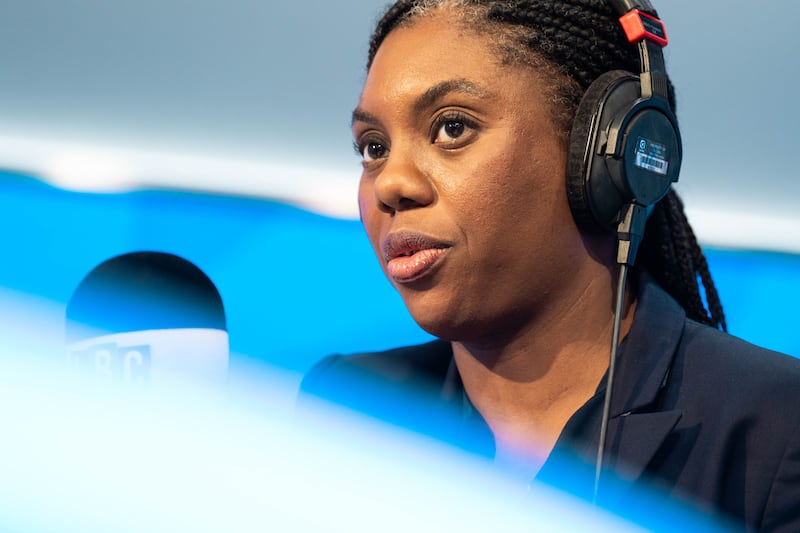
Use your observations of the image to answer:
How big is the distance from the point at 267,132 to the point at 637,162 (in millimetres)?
645

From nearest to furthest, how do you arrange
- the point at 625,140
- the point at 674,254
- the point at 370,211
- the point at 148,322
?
the point at 625,140 → the point at 370,211 → the point at 674,254 → the point at 148,322

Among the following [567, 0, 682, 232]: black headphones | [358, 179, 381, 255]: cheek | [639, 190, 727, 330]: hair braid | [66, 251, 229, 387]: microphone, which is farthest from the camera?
[66, 251, 229, 387]: microphone

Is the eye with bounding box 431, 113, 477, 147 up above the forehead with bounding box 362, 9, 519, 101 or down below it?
below

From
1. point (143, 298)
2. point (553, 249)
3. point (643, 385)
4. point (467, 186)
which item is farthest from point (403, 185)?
point (143, 298)

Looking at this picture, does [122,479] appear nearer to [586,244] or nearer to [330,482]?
[330,482]

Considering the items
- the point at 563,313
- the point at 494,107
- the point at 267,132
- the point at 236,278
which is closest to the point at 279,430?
the point at 236,278

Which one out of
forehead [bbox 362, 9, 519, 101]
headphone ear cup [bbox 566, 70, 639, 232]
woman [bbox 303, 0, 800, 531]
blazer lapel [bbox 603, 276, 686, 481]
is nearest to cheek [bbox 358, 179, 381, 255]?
woman [bbox 303, 0, 800, 531]

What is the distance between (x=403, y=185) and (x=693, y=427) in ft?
1.36

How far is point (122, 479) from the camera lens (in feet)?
3.02

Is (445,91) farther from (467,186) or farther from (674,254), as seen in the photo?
(674,254)

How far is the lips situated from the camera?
918 mm

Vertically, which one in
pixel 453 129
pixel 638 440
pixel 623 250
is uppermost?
pixel 453 129

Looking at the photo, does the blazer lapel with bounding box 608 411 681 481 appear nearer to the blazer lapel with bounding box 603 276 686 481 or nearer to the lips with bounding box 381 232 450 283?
the blazer lapel with bounding box 603 276 686 481

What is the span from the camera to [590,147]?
904 millimetres
